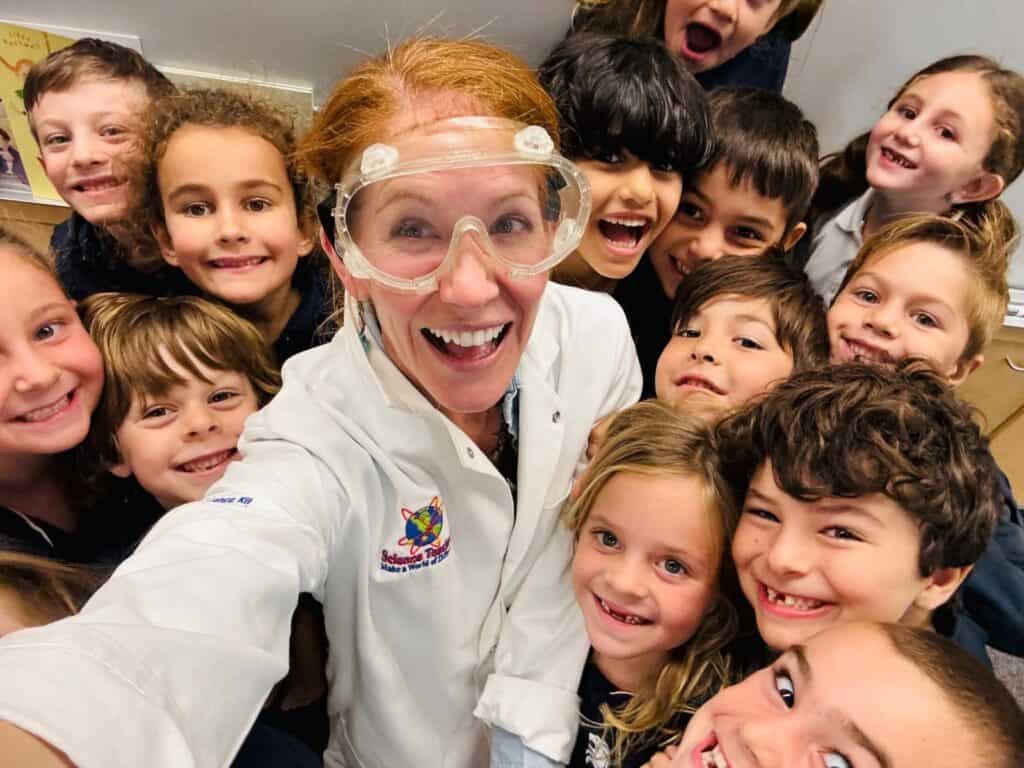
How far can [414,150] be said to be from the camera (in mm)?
792

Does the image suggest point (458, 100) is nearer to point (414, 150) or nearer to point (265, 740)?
point (414, 150)

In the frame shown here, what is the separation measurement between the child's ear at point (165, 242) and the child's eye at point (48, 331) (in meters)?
0.33

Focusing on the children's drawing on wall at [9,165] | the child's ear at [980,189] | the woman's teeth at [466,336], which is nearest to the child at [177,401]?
the woman's teeth at [466,336]

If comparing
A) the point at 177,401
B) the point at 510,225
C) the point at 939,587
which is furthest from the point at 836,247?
the point at 177,401

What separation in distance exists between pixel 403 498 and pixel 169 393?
648 millimetres

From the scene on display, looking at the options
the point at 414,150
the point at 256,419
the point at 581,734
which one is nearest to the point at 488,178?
the point at 414,150

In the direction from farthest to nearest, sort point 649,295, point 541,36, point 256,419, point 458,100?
point 541,36 < point 649,295 < point 256,419 < point 458,100

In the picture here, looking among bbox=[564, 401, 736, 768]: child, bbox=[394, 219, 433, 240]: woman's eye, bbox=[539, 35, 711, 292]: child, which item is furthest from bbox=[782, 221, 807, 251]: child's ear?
bbox=[394, 219, 433, 240]: woman's eye

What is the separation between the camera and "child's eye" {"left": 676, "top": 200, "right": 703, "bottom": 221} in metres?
1.50

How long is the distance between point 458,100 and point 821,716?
0.89 meters

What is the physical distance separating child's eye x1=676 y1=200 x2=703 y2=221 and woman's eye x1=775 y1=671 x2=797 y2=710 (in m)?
1.03

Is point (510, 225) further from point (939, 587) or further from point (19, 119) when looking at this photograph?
point (19, 119)

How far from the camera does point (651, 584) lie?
995 mm

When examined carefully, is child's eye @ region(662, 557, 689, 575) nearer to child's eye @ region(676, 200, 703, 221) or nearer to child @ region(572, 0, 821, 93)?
child's eye @ region(676, 200, 703, 221)
